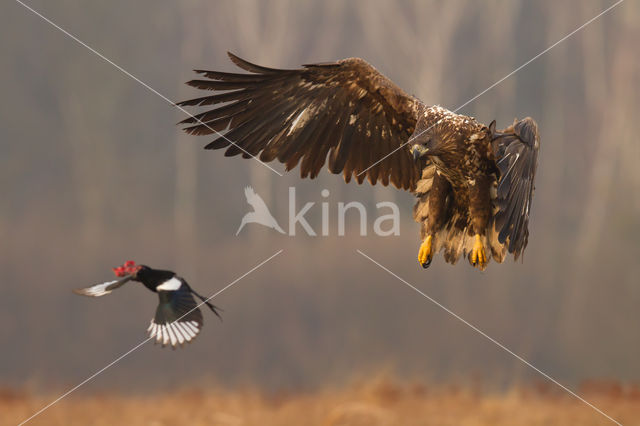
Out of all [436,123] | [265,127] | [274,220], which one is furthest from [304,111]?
[274,220]

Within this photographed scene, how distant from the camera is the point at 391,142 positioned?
5105 millimetres

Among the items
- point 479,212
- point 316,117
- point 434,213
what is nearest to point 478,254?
point 479,212

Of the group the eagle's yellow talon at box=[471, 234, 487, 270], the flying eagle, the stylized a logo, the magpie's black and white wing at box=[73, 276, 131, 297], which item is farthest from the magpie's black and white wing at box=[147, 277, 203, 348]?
the stylized a logo

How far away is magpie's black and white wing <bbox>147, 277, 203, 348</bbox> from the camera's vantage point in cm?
379

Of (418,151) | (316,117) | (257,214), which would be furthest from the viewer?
(257,214)

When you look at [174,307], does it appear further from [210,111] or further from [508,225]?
[508,225]

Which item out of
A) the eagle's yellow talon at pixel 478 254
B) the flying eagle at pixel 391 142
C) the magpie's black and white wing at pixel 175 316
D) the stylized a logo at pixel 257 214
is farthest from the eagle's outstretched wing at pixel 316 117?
the stylized a logo at pixel 257 214

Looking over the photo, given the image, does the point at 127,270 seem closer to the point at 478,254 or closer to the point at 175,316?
the point at 175,316

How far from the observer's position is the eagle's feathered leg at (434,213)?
457 centimetres

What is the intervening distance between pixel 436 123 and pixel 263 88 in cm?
125

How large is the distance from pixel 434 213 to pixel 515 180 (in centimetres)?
68

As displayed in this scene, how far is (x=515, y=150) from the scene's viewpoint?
4.19 meters

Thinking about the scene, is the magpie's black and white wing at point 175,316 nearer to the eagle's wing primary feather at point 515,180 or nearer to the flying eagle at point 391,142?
the flying eagle at point 391,142

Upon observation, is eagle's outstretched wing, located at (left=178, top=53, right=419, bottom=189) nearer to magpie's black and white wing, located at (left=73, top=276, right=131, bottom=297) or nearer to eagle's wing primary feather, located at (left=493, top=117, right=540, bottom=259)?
eagle's wing primary feather, located at (left=493, top=117, right=540, bottom=259)
